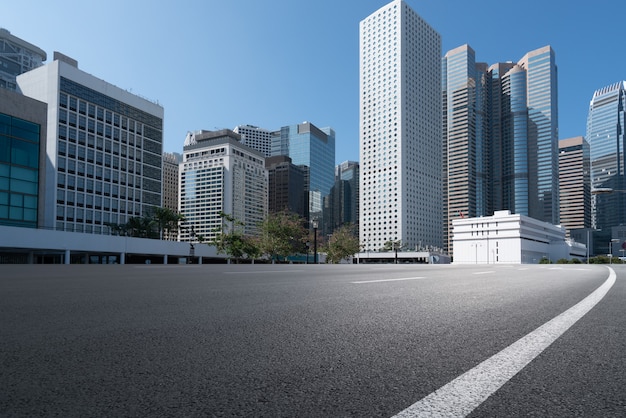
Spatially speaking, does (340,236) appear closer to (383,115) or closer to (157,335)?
(157,335)

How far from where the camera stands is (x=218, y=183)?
17850cm

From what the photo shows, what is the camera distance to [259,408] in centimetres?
162

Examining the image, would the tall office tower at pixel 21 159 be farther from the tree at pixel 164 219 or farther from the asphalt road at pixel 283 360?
the asphalt road at pixel 283 360

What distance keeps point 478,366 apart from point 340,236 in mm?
73519

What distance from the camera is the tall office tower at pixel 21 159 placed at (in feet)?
165

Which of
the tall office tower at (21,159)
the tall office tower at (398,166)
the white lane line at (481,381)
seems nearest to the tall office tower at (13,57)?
the tall office tower at (21,159)

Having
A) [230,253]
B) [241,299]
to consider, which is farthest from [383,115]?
[241,299]

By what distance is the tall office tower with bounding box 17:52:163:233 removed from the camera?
318 ft

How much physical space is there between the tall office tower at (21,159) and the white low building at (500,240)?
341 feet

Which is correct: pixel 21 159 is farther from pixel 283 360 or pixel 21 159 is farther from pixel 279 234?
pixel 283 360

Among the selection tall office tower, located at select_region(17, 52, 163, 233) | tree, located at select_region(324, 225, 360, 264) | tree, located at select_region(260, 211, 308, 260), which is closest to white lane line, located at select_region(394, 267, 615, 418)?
tree, located at select_region(260, 211, 308, 260)

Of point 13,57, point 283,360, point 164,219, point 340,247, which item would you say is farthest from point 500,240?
point 13,57

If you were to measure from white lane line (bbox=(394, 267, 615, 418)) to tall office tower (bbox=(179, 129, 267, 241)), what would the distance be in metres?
174

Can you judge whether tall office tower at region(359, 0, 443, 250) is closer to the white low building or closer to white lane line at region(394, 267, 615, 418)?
the white low building
